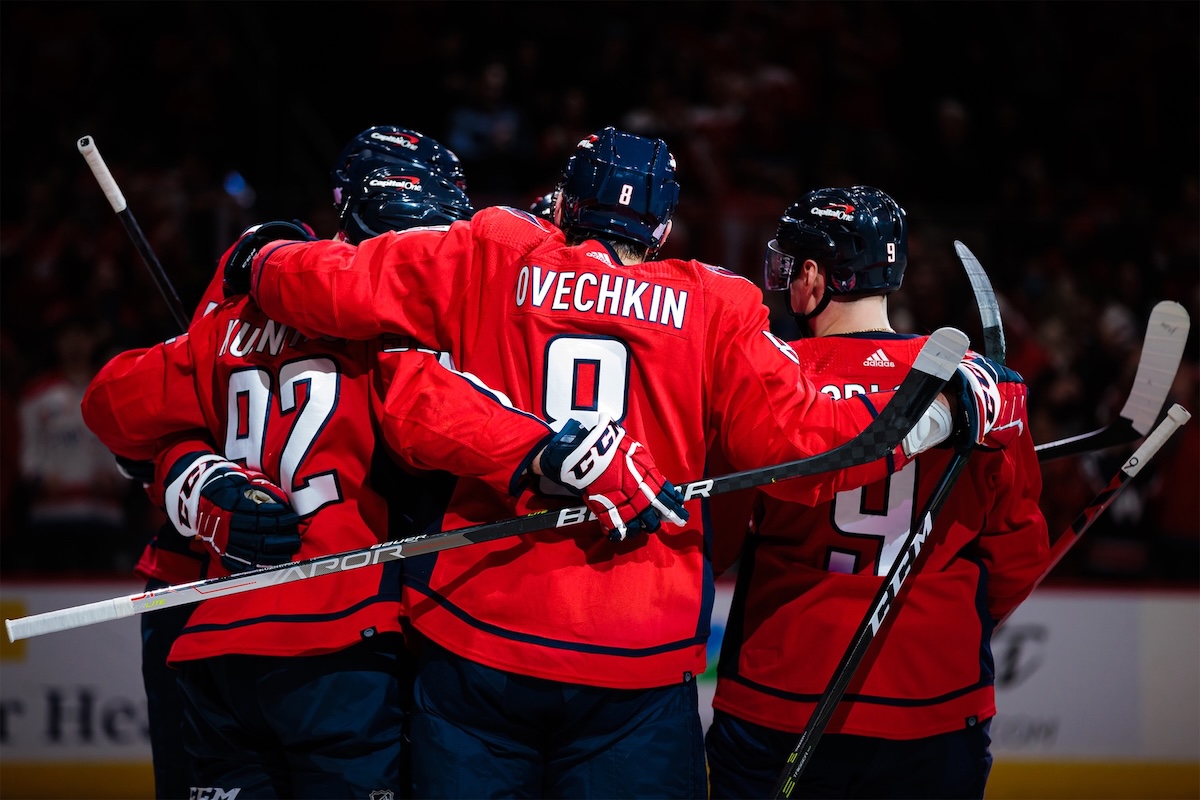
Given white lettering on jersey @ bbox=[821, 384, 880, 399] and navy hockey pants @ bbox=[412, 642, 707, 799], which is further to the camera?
white lettering on jersey @ bbox=[821, 384, 880, 399]

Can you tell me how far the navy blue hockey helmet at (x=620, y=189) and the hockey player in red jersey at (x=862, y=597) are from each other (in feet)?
1.28

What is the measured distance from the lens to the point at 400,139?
2500 millimetres

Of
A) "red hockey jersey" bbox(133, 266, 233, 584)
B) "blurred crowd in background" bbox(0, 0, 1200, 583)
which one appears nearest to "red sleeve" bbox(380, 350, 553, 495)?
"red hockey jersey" bbox(133, 266, 233, 584)

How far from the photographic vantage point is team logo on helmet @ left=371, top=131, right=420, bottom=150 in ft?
8.16

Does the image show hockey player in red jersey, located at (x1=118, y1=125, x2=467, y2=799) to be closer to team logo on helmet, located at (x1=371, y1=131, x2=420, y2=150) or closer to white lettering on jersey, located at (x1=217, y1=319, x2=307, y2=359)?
team logo on helmet, located at (x1=371, y1=131, x2=420, y2=150)

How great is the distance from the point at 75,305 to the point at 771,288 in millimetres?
3706

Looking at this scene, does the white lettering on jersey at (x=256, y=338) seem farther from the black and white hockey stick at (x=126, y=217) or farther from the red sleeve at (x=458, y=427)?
the black and white hockey stick at (x=126, y=217)

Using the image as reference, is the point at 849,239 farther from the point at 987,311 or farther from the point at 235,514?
the point at 235,514

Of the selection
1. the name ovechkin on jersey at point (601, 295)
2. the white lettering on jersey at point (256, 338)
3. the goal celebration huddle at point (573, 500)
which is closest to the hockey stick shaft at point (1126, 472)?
the goal celebration huddle at point (573, 500)

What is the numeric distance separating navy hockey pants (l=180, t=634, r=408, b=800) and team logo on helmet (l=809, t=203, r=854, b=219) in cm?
111

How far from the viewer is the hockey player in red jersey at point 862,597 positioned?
7.43 feet

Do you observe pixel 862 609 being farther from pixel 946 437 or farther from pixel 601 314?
pixel 601 314

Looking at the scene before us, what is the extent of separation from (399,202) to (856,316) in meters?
0.90

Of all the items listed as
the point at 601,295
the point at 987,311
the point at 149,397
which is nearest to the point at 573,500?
the point at 601,295
